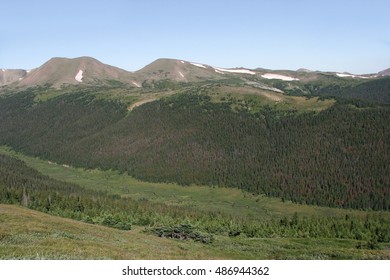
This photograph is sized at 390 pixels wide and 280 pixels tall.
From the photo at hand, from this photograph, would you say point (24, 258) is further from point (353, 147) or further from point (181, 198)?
point (353, 147)

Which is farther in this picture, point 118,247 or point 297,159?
point 297,159

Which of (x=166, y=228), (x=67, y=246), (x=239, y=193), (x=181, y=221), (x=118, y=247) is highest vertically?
(x=67, y=246)

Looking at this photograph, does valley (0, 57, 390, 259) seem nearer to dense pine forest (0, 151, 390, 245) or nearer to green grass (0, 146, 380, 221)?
dense pine forest (0, 151, 390, 245)

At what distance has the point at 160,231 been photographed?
74.4 meters

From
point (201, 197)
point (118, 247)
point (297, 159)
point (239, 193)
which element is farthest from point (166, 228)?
point (297, 159)

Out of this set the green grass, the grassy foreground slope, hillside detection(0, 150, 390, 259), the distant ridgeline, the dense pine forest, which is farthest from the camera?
the distant ridgeline

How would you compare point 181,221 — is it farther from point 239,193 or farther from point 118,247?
point 239,193

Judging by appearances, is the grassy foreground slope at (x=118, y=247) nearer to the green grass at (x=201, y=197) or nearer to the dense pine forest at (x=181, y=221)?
the dense pine forest at (x=181, y=221)

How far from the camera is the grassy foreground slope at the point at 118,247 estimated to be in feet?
Answer: 105

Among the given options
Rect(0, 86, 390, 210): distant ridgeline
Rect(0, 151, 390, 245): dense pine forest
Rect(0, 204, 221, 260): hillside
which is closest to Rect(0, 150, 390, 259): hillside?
Rect(0, 204, 221, 260): hillside

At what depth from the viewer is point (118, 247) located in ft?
146

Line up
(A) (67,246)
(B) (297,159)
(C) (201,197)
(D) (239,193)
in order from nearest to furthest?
1. (A) (67,246)
2. (C) (201,197)
3. (D) (239,193)
4. (B) (297,159)

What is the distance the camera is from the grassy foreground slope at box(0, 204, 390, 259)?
3209 centimetres
